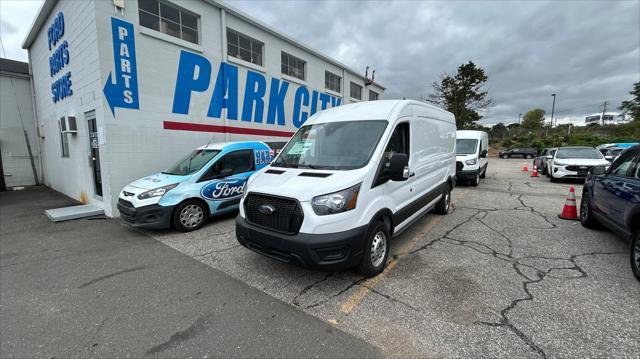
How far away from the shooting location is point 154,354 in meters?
2.34

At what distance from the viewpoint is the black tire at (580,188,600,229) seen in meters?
5.18

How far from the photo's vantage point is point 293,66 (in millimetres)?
12539

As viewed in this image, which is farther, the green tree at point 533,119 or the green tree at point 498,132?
the green tree at point 533,119

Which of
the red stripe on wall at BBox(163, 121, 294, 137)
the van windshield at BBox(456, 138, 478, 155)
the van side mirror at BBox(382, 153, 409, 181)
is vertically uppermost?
the red stripe on wall at BBox(163, 121, 294, 137)

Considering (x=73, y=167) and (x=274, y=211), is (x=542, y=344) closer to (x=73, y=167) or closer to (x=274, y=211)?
(x=274, y=211)

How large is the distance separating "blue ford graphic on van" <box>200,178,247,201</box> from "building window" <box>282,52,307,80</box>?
24.1 feet

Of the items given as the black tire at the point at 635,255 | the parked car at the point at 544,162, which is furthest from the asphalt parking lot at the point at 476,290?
the parked car at the point at 544,162

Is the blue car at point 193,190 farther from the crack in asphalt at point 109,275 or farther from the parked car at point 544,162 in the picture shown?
the parked car at point 544,162

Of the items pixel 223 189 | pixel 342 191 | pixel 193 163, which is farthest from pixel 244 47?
pixel 342 191

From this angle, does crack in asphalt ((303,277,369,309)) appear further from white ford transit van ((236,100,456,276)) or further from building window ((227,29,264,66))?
building window ((227,29,264,66))

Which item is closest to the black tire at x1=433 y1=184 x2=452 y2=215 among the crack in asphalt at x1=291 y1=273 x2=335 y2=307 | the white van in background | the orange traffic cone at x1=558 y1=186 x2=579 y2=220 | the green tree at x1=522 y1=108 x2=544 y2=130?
the orange traffic cone at x1=558 y1=186 x2=579 y2=220

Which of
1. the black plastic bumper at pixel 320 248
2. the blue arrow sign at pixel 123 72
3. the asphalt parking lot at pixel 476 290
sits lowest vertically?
the asphalt parking lot at pixel 476 290

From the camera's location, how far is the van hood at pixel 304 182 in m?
3.06

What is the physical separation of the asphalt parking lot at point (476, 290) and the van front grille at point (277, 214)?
0.79 m
